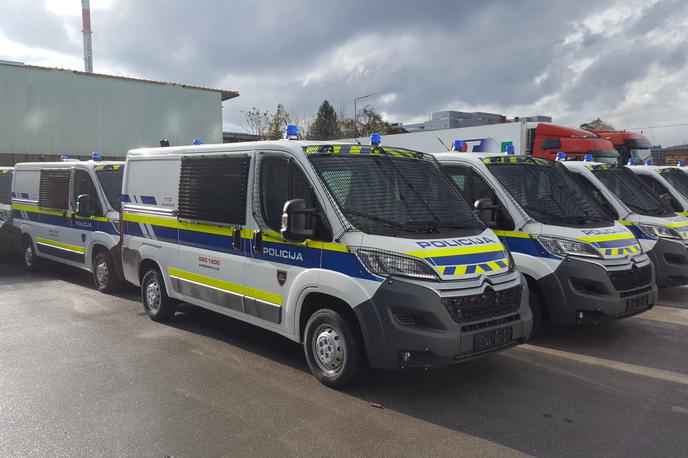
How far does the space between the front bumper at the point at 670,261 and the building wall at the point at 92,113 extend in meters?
23.5

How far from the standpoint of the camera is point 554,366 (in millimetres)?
5348

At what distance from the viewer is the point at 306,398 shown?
4.51m

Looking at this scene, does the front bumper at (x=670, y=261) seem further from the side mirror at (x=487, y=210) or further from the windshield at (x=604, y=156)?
the windshield at (x=604, y=156)

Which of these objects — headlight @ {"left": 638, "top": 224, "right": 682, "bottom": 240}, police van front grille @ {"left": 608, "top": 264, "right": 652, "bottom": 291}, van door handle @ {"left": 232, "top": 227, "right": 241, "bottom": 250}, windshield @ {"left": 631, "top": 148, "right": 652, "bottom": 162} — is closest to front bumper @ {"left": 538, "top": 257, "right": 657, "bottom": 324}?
police van front grille @ {"left": 608, "top": 264, "right": 652, "bottom": 291}

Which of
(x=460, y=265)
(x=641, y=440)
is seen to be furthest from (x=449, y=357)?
(x=641, y=440)

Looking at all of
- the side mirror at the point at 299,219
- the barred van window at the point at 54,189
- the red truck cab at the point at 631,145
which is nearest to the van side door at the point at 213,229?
the side mirror at the point at 299,219

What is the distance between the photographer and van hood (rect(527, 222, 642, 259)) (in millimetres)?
5812

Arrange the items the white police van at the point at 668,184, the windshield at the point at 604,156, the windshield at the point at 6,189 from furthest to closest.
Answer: the windshield at the point at 604,156
the windshield at the point at 6,189
the white police van at the point at 668,184

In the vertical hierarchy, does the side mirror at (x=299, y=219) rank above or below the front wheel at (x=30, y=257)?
above

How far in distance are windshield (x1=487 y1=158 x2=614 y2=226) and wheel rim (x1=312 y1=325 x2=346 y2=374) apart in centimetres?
291

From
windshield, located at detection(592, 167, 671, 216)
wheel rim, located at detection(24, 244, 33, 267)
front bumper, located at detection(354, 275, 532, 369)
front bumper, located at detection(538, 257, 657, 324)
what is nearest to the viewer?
front bumper, located at detection(354, 275, 532, 369)

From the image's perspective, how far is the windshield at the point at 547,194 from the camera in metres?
6.25

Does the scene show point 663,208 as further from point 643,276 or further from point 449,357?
point 449,357

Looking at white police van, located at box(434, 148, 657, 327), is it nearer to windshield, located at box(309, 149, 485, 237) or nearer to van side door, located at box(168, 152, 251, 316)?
windshield, located at box(309, 149, 485, 237)
